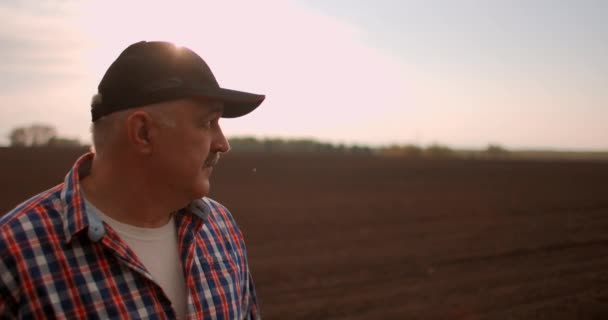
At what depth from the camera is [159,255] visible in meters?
1.85

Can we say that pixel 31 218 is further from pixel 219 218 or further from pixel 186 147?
pixel 219 218

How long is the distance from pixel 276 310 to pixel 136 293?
4.90 m

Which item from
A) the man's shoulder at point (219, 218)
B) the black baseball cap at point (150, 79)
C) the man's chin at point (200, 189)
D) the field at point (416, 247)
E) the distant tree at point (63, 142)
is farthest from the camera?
the distant tree at point (63, 142)

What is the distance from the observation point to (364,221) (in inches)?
506

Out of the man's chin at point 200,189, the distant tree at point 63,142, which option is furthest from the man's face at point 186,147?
the distant tree at point 63,142

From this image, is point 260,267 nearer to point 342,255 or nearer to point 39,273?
point 342,255

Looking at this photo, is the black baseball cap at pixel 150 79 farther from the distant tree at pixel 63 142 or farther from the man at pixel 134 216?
the distant tree at pixel 63 142

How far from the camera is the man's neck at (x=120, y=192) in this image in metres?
1.78

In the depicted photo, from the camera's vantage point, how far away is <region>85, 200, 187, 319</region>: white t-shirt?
1779 mm

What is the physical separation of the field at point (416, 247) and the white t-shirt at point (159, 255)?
14.8 ft

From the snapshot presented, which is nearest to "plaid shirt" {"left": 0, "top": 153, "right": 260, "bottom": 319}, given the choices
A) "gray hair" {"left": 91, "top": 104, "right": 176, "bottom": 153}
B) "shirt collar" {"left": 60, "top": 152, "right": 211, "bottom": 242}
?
"shirt collar" {"left": 60, "top": 152, "right": 211, "bottom": 242}

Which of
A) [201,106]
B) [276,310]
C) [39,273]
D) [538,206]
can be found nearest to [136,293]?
[39,273]

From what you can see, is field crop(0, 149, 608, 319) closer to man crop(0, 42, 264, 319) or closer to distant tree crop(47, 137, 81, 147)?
man crop(0, 42, 264, 319)

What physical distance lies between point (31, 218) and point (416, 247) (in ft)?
29.0
